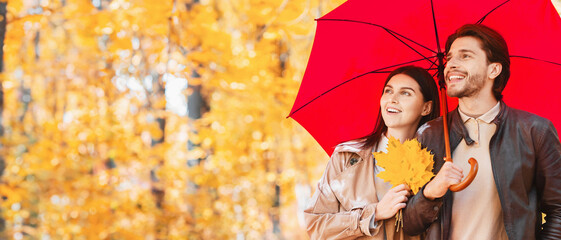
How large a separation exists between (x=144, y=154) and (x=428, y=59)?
545 centimetres

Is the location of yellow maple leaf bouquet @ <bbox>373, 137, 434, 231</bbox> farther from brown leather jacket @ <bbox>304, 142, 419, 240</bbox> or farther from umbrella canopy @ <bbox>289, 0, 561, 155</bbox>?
umbrella canopy @ <bbox>289, 0, 561, 155</bbox>

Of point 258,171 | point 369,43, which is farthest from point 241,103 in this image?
point 369,43

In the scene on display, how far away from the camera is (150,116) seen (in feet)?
26.0

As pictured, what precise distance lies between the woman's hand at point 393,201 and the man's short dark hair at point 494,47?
0.54 metres

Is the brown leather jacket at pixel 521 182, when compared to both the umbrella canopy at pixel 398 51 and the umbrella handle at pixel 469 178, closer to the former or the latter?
the umbrella handle at pixel 469 178

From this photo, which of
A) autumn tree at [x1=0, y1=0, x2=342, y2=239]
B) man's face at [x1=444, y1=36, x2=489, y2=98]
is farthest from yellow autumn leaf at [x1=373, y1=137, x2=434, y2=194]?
autumn tree at [x1=0, y1=0, x2=342, y2=239]

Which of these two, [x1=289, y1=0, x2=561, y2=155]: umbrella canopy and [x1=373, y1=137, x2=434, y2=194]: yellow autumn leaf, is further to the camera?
[x1=289, y1=0, x2=561, y2=155]: umbrella canopy

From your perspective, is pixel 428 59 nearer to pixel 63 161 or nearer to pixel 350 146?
pixel 350 146

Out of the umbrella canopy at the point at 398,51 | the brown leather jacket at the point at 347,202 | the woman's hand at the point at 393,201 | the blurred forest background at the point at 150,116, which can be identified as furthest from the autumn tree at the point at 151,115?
the woman's hand at the point at 393,201

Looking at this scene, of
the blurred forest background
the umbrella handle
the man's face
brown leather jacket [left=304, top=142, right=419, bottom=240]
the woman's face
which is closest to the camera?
the umbrella handle

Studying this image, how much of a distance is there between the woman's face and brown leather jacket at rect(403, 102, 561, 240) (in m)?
0.38

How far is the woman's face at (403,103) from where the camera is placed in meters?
2.83

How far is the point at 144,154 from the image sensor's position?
7.82m

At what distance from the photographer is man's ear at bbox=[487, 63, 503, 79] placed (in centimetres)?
254
